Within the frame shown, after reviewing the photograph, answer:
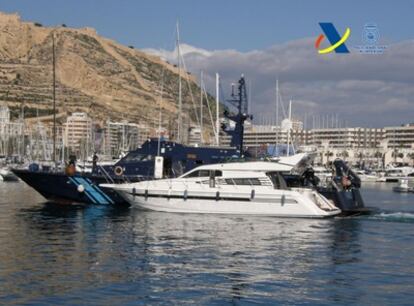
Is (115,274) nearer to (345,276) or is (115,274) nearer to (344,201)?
(345,276)

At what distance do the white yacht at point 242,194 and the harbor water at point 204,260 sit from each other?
0.73 m

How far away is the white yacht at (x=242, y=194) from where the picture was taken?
3722 cm

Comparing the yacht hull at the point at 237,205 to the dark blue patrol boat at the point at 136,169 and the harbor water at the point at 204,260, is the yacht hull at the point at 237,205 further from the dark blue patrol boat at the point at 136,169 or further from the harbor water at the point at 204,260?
the dark blue patrol boat at the point at 136,169

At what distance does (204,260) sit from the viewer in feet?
77.2

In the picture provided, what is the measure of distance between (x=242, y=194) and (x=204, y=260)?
14.2 metres

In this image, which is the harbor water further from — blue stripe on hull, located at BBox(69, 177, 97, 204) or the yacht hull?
blue stripe on hull, located at BBox(69, 177, 97, 204)

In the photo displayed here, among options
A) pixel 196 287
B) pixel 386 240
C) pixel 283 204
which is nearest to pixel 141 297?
pixel 196 287

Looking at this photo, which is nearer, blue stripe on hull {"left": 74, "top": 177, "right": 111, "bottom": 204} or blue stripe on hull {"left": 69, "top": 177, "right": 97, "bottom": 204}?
blue stripe on hull {"left": 74, "top": 177, "right": 111, "bottom": 204}

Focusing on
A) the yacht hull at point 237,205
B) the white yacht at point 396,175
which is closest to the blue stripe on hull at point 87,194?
the yacht hull at point 237,205

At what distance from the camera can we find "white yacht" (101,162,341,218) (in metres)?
37.2

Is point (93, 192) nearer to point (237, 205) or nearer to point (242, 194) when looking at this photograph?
point (237, 205)

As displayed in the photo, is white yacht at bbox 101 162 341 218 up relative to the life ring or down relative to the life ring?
down

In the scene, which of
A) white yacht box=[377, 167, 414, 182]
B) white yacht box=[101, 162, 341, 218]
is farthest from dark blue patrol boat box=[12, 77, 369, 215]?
white yacht box=[377, 167, 414, 182]

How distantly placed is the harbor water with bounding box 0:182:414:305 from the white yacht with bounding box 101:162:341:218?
2.39 ft
